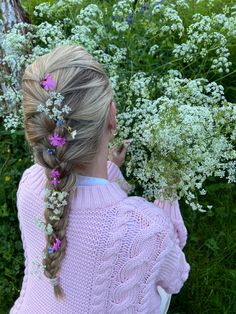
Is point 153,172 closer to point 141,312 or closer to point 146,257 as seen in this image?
point 146,257

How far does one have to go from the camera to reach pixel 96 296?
1.76 meters

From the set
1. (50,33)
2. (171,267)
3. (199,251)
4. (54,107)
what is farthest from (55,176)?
(199,251)

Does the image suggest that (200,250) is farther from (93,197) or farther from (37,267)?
(93,197)

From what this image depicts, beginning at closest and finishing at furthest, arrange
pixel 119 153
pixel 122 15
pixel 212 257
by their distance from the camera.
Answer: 1. pixel 119 153
2. pixel 122 15
3. pixel 212 257

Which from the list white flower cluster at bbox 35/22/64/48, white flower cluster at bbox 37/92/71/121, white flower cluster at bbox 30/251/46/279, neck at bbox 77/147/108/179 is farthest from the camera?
white flower cluster at bbox 35/22/64/48

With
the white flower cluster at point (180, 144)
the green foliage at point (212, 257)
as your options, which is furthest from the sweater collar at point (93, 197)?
the green foliage at point (212, 257)

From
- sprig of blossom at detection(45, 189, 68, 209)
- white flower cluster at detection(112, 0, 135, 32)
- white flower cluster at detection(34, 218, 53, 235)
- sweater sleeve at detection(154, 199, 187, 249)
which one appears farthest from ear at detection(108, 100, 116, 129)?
white flower cluster at detection(112, 0, 135, 32)

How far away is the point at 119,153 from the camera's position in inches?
80.9

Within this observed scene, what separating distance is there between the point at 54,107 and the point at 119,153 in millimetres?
673

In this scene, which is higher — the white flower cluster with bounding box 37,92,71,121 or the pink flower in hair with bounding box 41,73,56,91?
the pink flower in hair with bounding box 41,73,56,91

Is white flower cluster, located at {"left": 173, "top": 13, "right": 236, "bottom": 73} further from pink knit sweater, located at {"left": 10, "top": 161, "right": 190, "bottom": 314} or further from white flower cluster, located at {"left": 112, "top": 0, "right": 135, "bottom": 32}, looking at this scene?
pink knit sweater, located at {"left": 10, "top": 161, "right": 190, "bottom": 314}

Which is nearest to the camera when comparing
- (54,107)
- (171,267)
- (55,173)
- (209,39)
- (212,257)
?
(54,107)

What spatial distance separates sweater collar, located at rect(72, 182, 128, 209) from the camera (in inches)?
66.0

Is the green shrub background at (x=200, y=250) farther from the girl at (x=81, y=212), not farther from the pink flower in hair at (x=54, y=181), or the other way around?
the pink flower in hair at (x=54, y=181)
